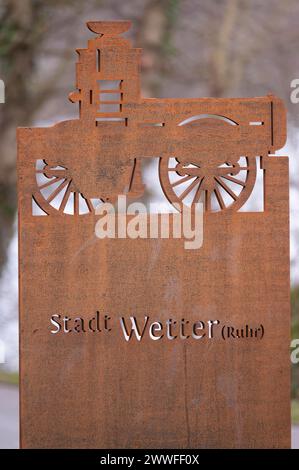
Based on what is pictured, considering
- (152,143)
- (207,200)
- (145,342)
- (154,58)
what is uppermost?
(154,58)

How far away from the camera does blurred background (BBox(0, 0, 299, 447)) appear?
941 centimetres

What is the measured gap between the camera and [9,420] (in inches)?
262

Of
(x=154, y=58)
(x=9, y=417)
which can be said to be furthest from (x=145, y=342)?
(x=154, y=58)

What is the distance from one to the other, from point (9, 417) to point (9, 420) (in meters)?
0.14

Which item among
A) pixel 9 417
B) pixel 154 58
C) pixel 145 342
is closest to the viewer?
pixel 145 342

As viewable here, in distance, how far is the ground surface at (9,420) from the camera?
18.9ft

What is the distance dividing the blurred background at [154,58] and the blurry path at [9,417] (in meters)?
0.11


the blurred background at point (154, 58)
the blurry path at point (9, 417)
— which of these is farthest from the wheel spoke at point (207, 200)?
the blurred background at point (154, 58)

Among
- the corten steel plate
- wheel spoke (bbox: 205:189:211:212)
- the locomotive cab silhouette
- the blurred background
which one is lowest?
the corten steel plate

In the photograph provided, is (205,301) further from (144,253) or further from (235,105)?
(235,105)

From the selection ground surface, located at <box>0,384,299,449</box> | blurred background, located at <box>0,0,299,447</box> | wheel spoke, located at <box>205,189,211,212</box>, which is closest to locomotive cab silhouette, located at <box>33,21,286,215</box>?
wheel spoke, located at <box>205,189,211,212</box>

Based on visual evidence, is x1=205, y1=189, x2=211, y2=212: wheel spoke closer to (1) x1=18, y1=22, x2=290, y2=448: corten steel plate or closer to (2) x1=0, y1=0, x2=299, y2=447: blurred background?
(1) x1=18, y1=22, x2=290, y2=448: corten steel plate

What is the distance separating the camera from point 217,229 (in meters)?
4.21

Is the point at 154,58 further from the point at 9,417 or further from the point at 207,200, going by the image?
the point at 207,200
